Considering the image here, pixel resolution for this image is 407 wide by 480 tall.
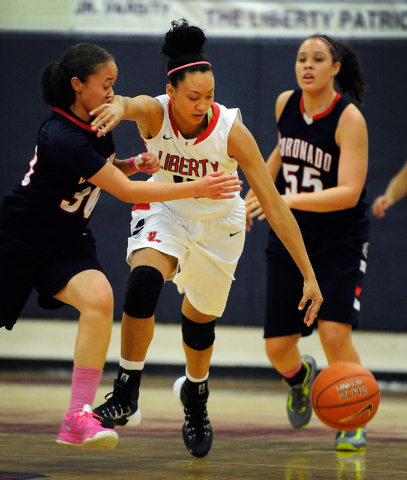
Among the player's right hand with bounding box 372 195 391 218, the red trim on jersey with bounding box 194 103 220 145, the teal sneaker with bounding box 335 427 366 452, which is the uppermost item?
the red trim on jersey with bounding box 194 103 220 145

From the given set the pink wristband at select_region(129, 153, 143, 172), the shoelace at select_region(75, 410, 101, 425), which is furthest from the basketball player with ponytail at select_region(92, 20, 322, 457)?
the shoelace at select_region(75, 410, 101, 425)

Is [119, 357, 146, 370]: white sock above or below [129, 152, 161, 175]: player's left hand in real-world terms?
below

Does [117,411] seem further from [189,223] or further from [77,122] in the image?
[77,122]

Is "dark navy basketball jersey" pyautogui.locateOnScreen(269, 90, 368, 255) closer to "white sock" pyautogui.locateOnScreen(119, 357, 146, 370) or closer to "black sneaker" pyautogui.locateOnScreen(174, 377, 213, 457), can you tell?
"black sneaker" pyautogui.locateOnScreen(174, 377, 213, 457)

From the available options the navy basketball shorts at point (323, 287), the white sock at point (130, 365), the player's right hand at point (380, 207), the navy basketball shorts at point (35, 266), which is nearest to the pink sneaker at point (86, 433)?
the white sock at point (130, 365)

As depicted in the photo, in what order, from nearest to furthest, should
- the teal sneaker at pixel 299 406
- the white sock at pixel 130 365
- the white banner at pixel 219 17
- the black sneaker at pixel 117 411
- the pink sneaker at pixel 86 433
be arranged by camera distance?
the pink sneaker at pixel 86 433 < the black sneaker at pixel 117 411 < the white sock at pixel 130 365 < the teal sneaker at pixel 299 406 < the white banner at pixel 219 17

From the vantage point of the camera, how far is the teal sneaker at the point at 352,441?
3.90 m

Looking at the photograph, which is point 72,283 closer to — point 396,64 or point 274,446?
point 274,446

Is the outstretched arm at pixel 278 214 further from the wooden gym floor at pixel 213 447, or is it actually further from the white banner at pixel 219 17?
the white banner at pixel 219 17

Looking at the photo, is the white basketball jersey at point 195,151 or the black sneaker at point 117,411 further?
the white basketball jersey at point 195,151

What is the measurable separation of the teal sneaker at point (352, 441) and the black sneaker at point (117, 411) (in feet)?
3.75

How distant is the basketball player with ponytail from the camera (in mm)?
3285

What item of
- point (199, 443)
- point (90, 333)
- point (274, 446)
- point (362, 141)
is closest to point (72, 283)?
point (90, 333)

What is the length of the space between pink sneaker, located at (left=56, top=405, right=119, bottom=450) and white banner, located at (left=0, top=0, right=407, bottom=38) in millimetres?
4676
